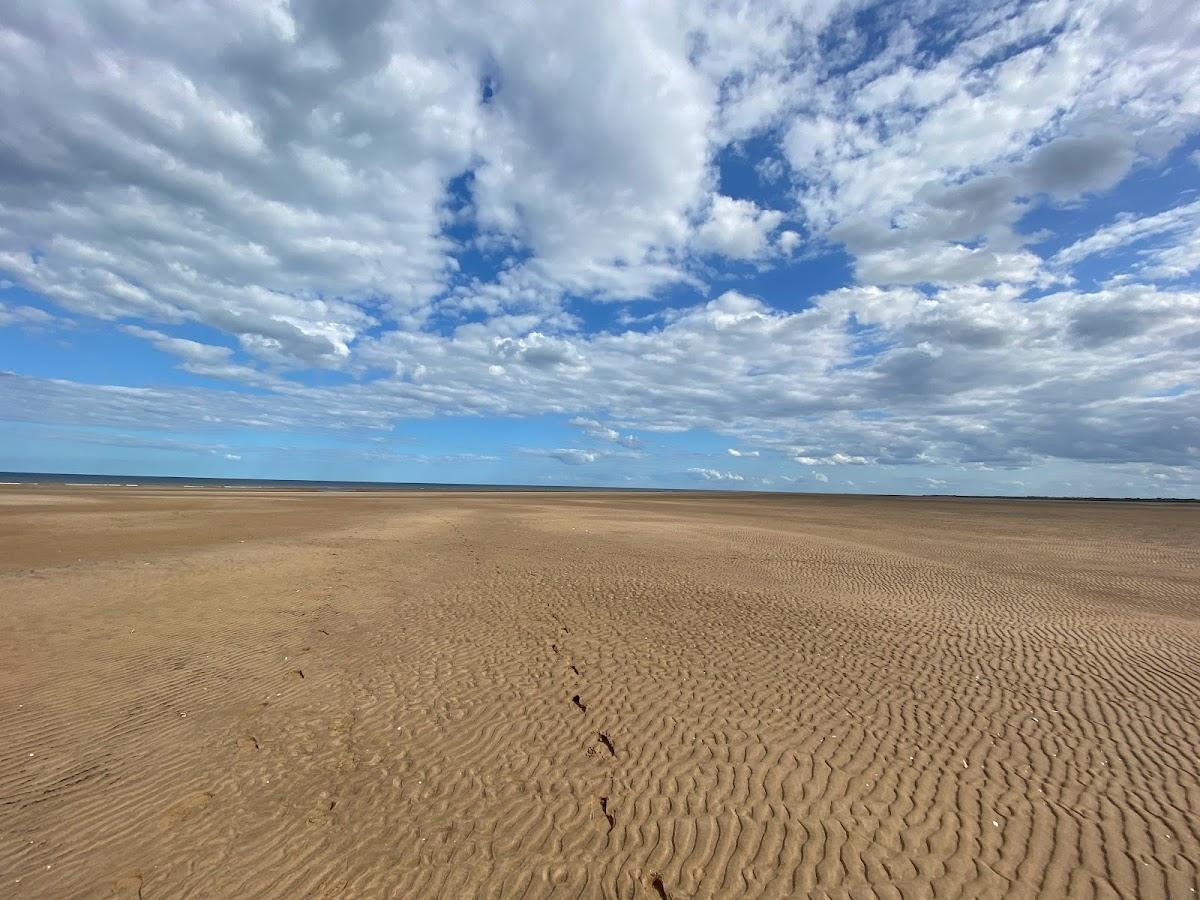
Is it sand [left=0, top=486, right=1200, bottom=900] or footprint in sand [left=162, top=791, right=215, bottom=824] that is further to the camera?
footprint in sand [left=162, top=791, right=215, bottom=824]

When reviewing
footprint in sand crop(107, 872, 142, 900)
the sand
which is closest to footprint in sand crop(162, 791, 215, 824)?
the sand

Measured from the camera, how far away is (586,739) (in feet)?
26.3

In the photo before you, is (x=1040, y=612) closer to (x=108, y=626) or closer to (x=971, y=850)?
(x=971, y=850)

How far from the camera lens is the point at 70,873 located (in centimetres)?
536

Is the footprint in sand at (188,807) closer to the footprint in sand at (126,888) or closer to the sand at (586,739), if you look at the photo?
the sand at (586,739)

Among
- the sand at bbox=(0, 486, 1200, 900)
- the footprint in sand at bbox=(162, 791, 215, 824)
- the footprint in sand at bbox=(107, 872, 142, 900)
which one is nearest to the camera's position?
the footprint in sand at bbox=(107, 872, 142, 900)

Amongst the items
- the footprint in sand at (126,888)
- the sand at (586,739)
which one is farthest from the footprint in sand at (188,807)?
the footprint in sand at (126,888)

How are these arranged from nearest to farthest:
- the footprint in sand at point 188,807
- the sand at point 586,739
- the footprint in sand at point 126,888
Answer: the footprint in sand at point 126,888
the sand at point 586,739
the footprint in sand at point 188,807

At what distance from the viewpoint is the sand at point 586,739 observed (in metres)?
5.54

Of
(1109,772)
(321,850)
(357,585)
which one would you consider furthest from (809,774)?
(357,585)

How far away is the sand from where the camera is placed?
218 inches

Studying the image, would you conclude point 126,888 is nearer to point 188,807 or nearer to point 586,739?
point 188,807

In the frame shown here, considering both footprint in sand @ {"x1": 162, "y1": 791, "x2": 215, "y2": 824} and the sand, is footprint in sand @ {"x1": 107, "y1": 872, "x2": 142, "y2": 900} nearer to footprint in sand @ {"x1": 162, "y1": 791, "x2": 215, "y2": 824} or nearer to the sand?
the sand

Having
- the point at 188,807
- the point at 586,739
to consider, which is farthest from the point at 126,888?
the point at 586,739
